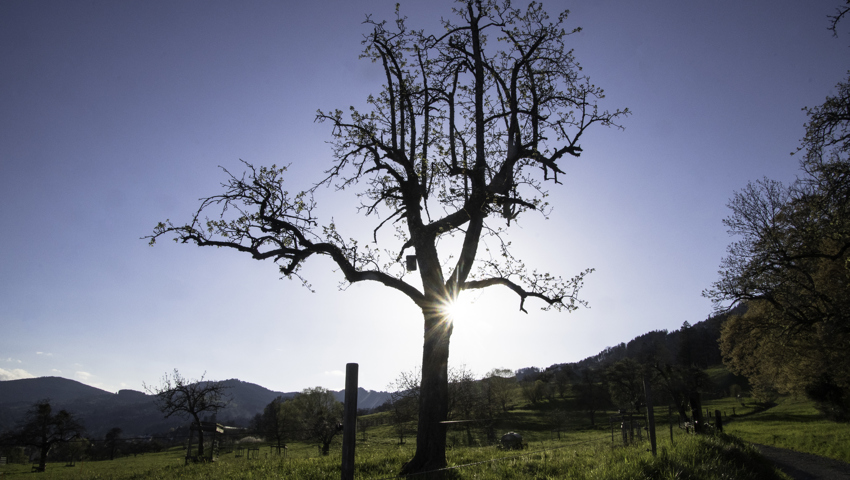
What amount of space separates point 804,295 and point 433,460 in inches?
1048

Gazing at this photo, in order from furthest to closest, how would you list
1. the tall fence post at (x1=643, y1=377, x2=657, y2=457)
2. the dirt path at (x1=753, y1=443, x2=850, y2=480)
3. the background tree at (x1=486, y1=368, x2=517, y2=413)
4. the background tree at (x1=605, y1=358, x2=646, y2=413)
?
the background tree at (x1=486, y1=368, x2=517, y2=413)
the background tree at (x1=605, y1=358, x2=646, y2=413)
the dirt path at (x1=753, y1=443, x2=850, y2=480)
the tall fence post at (x1=643, y1=377, x2=657, y2=457)

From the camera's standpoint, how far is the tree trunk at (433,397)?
9.23 metres

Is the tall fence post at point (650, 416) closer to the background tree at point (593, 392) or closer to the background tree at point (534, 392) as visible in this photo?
the background tree at point (593, 392)

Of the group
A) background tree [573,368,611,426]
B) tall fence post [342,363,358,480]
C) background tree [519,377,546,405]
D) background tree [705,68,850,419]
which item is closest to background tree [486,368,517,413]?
background tree [519,377,546,405]

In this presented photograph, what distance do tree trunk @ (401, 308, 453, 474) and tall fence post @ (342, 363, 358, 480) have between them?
4.11 meters

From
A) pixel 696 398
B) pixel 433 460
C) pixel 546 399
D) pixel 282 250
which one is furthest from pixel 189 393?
pixel 546 399

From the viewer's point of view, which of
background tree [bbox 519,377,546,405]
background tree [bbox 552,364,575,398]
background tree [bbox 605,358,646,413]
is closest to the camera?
background tree [bbox 605,358,646,413]

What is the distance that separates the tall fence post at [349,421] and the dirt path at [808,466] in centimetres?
1581

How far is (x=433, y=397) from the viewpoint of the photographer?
388 inches

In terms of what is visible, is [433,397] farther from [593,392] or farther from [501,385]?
[593,392]

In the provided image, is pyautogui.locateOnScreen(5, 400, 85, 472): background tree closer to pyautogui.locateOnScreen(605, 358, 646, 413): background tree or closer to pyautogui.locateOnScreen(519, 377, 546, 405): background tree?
pyautogui.locateOnScreen(605, 358, 646, 413): background tree

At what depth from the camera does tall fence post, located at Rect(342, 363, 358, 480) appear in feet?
16.1

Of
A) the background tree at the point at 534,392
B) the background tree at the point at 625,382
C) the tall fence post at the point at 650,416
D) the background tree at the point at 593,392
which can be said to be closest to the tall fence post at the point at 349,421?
the tall fence post at the point at 650,416

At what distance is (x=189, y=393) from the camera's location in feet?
126
